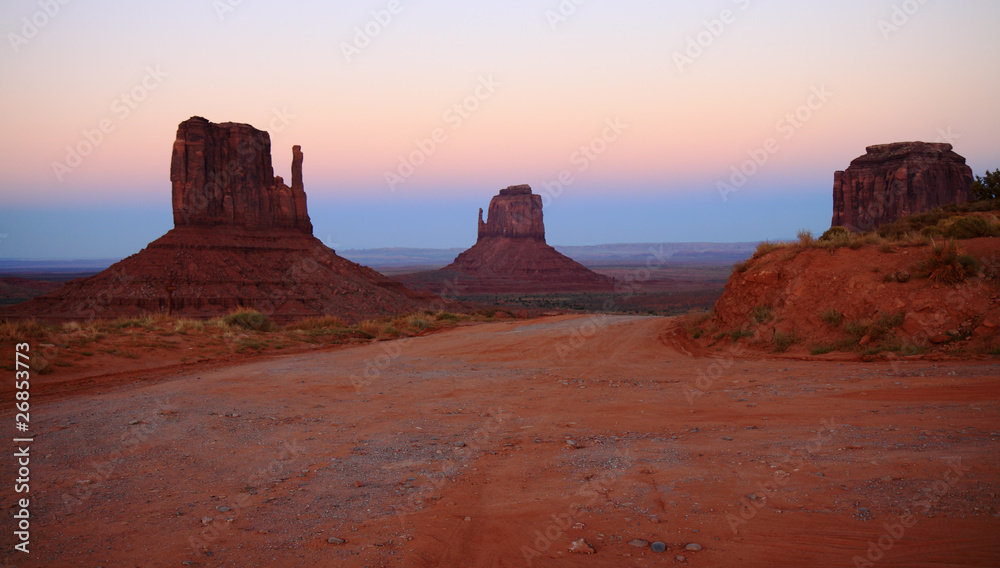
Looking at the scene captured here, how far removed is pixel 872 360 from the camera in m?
11.3

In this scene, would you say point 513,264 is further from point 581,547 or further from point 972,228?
point 581,547

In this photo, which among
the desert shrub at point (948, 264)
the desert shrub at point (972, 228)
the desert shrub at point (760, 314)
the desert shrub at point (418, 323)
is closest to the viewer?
the desert shrub at point (948, 264)

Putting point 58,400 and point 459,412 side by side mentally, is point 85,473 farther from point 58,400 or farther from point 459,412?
point 58,400

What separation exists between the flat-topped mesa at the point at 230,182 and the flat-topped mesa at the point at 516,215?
6820 centimetres

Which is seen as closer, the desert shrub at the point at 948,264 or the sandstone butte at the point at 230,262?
→ the desert shrub at the point at 948,264

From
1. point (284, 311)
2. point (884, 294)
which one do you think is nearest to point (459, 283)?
point (284, 311)

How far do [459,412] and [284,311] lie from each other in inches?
1758

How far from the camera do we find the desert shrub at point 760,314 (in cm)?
1472

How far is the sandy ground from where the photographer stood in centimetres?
452

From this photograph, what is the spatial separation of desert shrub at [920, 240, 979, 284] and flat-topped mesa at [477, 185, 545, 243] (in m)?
119

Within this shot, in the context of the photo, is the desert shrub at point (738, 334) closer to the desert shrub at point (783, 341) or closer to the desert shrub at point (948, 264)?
the desert shrub at point (783, 341)

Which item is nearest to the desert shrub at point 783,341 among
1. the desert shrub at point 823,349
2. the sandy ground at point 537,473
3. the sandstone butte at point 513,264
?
the desert shrub at point 823,349

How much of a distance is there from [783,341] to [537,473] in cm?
916

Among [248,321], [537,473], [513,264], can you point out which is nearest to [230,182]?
[248,321]
